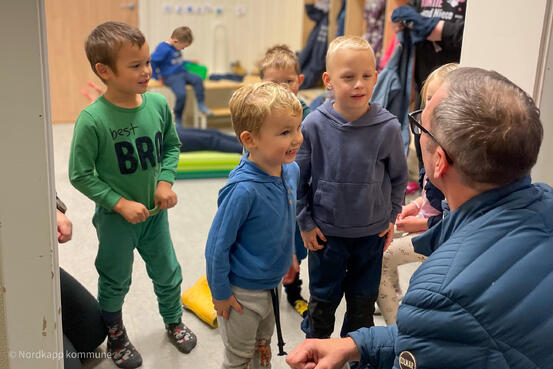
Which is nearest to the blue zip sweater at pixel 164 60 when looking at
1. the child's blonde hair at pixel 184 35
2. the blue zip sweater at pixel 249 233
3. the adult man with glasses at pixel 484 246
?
the child's blonde hair at pixel 184 35

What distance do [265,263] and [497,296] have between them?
32.4 inches

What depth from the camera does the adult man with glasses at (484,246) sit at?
3.54 feet

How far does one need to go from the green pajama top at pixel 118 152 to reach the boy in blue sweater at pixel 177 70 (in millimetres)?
497

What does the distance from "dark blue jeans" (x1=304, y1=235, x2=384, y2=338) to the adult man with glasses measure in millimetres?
871

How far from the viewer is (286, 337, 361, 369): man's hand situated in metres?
1.39

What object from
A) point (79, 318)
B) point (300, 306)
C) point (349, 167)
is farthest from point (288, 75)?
point (79, 318)

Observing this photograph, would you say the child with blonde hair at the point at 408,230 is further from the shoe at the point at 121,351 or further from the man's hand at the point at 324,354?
the shoe at the point at 121,351

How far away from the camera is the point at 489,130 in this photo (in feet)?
3.72

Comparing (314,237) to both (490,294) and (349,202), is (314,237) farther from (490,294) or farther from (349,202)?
(490,294)

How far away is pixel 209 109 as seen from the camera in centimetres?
551

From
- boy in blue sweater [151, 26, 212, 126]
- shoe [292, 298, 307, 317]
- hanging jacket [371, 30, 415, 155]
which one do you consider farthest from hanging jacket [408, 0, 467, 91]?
shoe [292, 298, 307, 317]

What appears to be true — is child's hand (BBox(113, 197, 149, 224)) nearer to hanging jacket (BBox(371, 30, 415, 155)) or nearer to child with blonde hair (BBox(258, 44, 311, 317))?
child with blonde hair (BBox(258, 44, 311, 317))

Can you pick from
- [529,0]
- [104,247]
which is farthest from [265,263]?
[529,0]

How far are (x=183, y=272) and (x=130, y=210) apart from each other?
1046 millimetres
